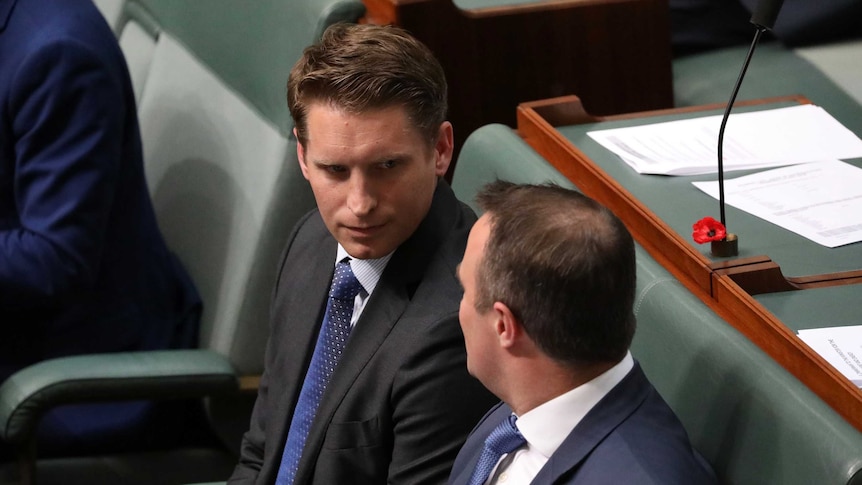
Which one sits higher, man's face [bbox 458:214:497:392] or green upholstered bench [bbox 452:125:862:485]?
man's face [bbox 458:214:497:392]

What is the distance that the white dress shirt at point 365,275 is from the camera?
156 cm

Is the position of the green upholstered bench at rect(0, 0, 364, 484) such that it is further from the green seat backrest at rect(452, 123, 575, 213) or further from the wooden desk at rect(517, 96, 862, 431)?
the wooden desk at rect(517, 96, 862, 431)

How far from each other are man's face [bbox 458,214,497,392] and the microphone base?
0.38 meters

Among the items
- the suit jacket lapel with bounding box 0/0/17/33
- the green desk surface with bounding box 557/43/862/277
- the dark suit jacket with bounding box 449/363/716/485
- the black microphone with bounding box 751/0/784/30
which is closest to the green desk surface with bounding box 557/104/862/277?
the green desk surface with bounding box 557/43/862/277

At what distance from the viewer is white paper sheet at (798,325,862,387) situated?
1.25m

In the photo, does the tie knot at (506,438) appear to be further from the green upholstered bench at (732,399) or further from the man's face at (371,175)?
the man's face at (371,175)

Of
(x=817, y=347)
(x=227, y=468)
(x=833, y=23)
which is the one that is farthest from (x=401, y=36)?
(x=833, y=23)

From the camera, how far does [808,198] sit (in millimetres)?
1707

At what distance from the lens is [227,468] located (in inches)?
89.4

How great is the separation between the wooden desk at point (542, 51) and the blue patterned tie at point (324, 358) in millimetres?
846

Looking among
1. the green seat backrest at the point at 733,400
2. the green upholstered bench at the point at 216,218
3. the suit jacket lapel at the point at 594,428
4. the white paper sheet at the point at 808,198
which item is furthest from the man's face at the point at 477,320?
the green upholstered bench at the point at 216,218

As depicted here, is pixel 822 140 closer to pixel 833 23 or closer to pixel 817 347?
pixel 817 347

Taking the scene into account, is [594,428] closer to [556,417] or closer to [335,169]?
[556,417]

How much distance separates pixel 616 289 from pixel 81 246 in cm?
125
